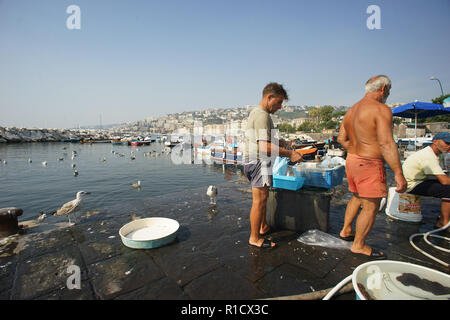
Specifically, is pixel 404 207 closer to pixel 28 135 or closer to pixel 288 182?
pixel 288 182

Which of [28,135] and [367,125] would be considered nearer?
[367,125]

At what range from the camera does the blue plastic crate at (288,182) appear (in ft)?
12.1

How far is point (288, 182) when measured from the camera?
374cm

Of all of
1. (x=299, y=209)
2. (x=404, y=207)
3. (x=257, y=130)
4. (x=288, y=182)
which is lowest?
(x=404, y=207)

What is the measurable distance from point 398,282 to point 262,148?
2.10m

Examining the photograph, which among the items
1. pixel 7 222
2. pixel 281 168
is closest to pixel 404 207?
pixel 281 168

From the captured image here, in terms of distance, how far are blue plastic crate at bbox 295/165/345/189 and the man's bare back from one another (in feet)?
2.58

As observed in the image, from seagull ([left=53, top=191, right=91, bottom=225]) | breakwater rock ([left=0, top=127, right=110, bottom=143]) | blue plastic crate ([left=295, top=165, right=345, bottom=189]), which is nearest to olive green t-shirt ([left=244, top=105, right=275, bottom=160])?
blue plastic crate ([left=295, top=165, right=345, bottom=189])

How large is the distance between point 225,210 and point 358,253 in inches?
117

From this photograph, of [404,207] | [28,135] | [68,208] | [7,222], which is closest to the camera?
[7,222]

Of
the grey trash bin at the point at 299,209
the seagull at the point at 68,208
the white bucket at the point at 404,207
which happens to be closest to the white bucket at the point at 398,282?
the grey trash bin at the point at 299,209

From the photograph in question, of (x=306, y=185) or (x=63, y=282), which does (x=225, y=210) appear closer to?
(x=306, y=185)

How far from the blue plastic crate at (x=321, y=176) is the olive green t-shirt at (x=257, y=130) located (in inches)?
53.3
